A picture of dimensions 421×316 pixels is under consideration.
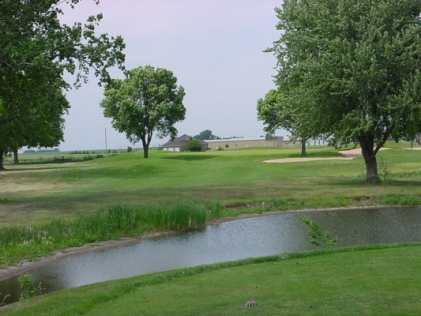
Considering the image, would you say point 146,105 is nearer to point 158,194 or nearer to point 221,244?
point 158,194

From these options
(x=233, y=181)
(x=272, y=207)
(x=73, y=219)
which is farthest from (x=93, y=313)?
(x=233, y=181)

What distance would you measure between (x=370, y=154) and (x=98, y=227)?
1959cm

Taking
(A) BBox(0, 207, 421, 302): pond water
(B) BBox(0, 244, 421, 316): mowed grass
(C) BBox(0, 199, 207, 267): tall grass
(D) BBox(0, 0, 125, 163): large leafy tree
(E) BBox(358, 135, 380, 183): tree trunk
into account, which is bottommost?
(A) BBox(0, 207, 421, 302): pond water

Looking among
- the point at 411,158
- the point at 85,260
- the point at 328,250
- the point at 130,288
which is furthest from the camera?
the point at 411,158

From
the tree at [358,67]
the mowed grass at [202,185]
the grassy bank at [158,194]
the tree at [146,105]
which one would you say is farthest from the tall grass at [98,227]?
the tree at [146,105]

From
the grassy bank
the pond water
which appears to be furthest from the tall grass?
the pond water

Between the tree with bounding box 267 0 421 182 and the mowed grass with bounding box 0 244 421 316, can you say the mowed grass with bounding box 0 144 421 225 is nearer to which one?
the tree with bounding box 267 0 421 182

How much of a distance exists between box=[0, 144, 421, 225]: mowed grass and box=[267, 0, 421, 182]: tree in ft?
12.3

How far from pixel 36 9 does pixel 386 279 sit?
1836 cm

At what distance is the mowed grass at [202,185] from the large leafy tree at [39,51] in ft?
20.6

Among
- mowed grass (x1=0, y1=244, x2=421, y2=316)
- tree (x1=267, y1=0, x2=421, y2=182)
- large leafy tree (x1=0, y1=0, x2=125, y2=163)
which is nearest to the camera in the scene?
mowed grass (x1=0, y1=244, x2=421, y2=316)

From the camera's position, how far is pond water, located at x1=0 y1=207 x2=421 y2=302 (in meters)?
16.0

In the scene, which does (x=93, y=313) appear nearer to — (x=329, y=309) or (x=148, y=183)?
(x=329, y=309)

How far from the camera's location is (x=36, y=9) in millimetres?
23062
